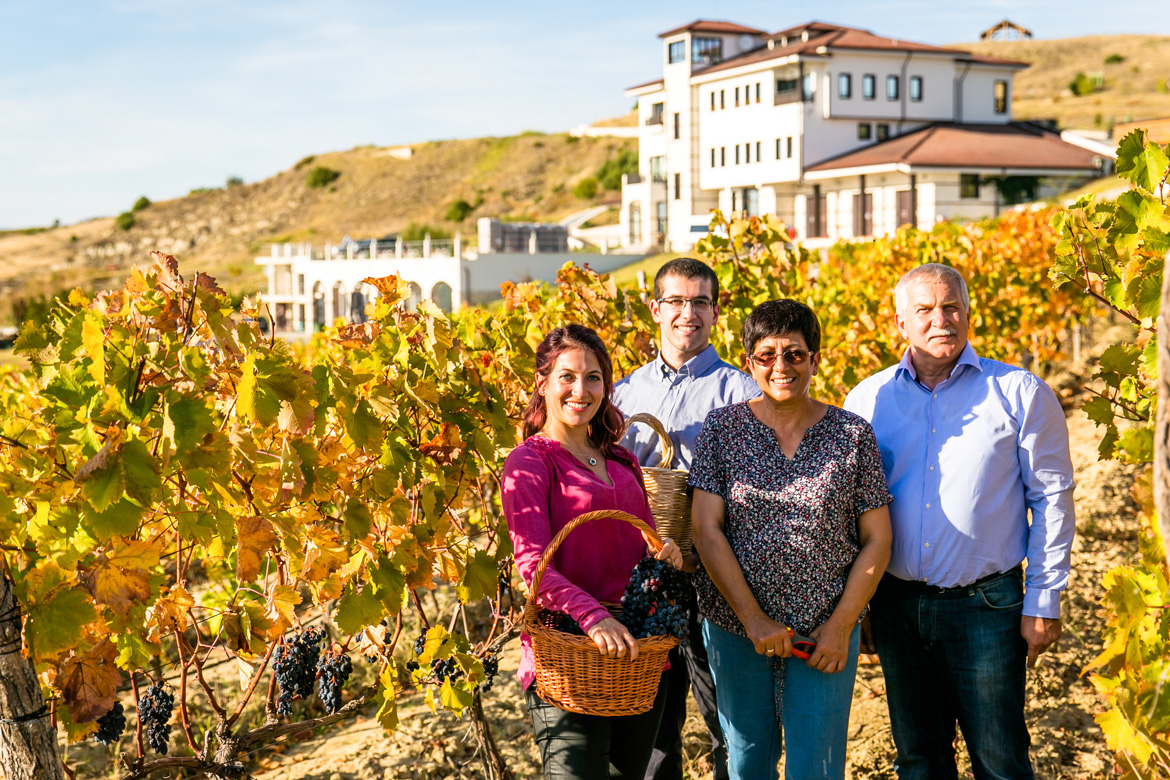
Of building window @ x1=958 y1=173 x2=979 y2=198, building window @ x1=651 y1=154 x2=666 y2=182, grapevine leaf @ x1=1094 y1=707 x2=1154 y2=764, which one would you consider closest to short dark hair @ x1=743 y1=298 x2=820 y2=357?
grapevine leaf @ x1=1094 y1=707 x2=1154 y2=764

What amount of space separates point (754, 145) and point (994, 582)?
1613 inches

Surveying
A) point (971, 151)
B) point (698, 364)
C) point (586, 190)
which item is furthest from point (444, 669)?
point (586, 190)

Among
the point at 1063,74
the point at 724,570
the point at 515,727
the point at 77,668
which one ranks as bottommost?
the point at 515,727

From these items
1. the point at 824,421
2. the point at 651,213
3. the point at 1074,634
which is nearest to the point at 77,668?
the point at 824,421

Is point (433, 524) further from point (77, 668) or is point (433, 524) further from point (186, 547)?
point (77, 668)

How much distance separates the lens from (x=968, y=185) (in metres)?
35.1

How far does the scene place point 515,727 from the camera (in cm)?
493

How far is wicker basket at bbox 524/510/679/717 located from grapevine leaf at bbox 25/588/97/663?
3.65ft

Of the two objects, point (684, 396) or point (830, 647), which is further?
point (684, 396)

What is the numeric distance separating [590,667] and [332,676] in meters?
0.95

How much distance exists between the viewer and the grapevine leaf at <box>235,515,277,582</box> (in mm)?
2873

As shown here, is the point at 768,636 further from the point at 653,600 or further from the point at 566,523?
the point at 566,523

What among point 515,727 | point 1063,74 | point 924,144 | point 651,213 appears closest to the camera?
point 515,727

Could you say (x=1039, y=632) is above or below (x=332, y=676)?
above
